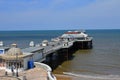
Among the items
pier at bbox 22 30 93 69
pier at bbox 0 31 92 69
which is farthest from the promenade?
pier at bbox 22 30 93 69

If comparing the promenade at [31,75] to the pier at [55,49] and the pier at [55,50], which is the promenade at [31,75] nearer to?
the pier at [55,49]

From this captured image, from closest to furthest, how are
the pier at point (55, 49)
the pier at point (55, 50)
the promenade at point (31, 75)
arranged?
1. the promenade at point (31, 75)
2. the pier at point (55, 49)
3. the pier at point (55, 50)

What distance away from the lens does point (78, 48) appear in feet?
275

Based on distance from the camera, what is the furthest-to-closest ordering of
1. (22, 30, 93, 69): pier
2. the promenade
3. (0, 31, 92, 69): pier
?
1. (22, 30, 93, 69): pier
2. (0, 31, 92, 69): pier
3. the promenade

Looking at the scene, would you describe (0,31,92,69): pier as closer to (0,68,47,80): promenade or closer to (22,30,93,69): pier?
(22,30,93,69): pier

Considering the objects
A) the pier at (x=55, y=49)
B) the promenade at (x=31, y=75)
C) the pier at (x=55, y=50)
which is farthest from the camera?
the pier at (x=55, y=50)

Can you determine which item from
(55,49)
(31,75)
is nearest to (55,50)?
(55,49)

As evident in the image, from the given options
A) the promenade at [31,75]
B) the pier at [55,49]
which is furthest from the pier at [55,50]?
the promenade at [31,75]

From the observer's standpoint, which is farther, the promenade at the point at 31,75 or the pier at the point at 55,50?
the pier at the point at 55,50

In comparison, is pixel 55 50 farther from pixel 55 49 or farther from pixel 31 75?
pixel 31 75

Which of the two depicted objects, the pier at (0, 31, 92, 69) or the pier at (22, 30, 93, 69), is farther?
the pier at (22, 30, 93, 69)

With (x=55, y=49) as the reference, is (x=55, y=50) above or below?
below

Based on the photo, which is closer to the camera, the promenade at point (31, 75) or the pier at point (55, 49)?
the promenade at point (31, 75)

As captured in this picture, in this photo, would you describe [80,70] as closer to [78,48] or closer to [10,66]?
[10,66]
